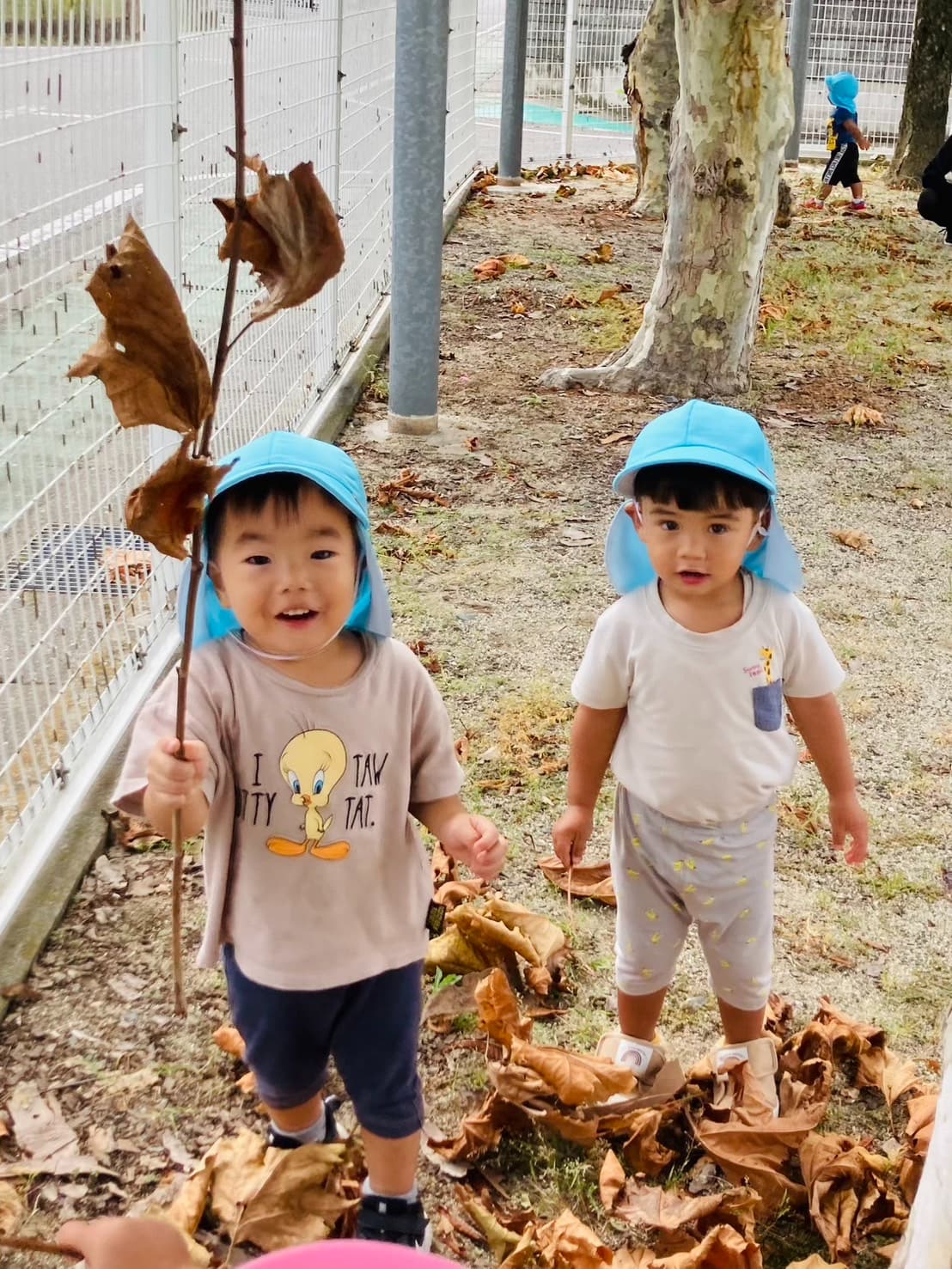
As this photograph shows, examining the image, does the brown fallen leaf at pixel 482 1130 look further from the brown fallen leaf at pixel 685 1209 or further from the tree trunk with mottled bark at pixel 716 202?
the tree trunk with mottled bark at pixel 716 202

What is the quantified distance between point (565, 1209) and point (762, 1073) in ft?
1.47

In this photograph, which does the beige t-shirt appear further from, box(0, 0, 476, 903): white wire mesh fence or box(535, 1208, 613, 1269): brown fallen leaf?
box(0, 0, 476, 903): white wire mesh fence

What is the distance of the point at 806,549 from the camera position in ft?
16.4

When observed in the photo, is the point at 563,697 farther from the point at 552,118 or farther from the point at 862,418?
the point at 552,118

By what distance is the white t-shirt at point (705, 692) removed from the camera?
209 cm

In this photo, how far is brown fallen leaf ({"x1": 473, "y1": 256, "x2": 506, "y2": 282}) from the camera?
9203 millimetres

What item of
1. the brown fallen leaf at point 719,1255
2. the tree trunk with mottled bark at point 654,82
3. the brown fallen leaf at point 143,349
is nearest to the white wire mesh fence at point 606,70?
the tree trunk with mottled bark at point 654,82

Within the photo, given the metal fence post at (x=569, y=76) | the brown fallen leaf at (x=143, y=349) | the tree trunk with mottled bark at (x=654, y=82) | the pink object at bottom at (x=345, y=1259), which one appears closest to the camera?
the pink object at bottom at (x=345, y=1259)

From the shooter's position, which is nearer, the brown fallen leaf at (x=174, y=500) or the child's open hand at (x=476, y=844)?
the brown fallen leaf at (x=174, y=500)

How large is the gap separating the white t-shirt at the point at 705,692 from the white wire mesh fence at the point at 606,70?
13469mm

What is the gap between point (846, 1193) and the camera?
2152 mm

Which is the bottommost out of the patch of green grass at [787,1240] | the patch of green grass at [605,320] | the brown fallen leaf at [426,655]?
the patch of green grass at [787,1240]

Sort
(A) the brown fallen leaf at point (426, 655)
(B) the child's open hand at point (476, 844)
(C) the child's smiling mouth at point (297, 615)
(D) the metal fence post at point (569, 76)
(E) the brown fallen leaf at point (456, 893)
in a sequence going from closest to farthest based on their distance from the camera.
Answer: (C) the child's smiling mouth at point (297, 615), (B) the child's open hand at point (476, 844), (E) the brown fallen leaf at point (456, 893), (A) the brown fallen leaf at point (426, 655), (D) the metal fence post at point (569, 76)

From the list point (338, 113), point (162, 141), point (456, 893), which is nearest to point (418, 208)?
point (338, 113)
